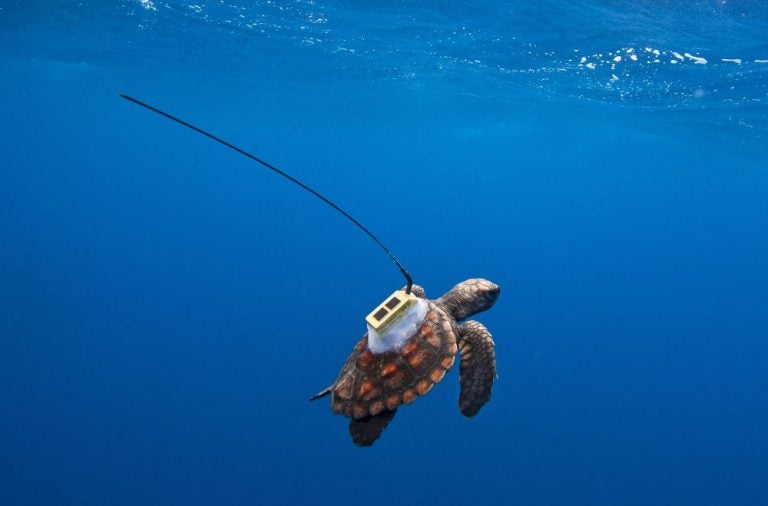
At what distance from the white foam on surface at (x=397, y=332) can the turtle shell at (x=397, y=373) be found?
0.05 meters

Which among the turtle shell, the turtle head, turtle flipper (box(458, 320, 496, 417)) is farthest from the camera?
the turtle head

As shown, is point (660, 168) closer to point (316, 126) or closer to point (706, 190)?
point (706, 190)

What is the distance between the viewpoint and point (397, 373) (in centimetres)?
455

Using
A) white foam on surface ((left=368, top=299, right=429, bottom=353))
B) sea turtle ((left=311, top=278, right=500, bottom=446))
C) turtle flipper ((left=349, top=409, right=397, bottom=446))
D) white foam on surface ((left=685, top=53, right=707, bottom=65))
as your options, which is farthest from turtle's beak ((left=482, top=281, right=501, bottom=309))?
white foam on surface ((left=685, top=53, right=707, bottom=65))

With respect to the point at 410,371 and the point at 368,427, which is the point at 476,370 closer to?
the point at 410,371

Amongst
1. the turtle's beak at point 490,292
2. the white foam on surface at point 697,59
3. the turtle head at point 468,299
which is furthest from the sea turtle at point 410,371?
the white foam on surface at point 697,59

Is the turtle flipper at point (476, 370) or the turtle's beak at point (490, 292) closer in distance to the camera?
the turtle flipper at point (476, 370)

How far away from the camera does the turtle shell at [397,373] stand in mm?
4453

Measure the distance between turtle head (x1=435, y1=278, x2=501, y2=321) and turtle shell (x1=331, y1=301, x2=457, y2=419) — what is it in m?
0.82

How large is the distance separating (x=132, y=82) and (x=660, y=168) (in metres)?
46.1

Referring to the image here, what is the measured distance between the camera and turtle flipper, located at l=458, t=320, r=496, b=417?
191 inches

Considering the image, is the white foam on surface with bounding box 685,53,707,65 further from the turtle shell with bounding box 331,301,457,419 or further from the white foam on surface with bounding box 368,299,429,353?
the white foam on surface with bounding box 368,299,429,353

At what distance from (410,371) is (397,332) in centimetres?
42

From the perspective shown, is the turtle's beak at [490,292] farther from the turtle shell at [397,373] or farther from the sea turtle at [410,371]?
the turtle shell at [397,373]
